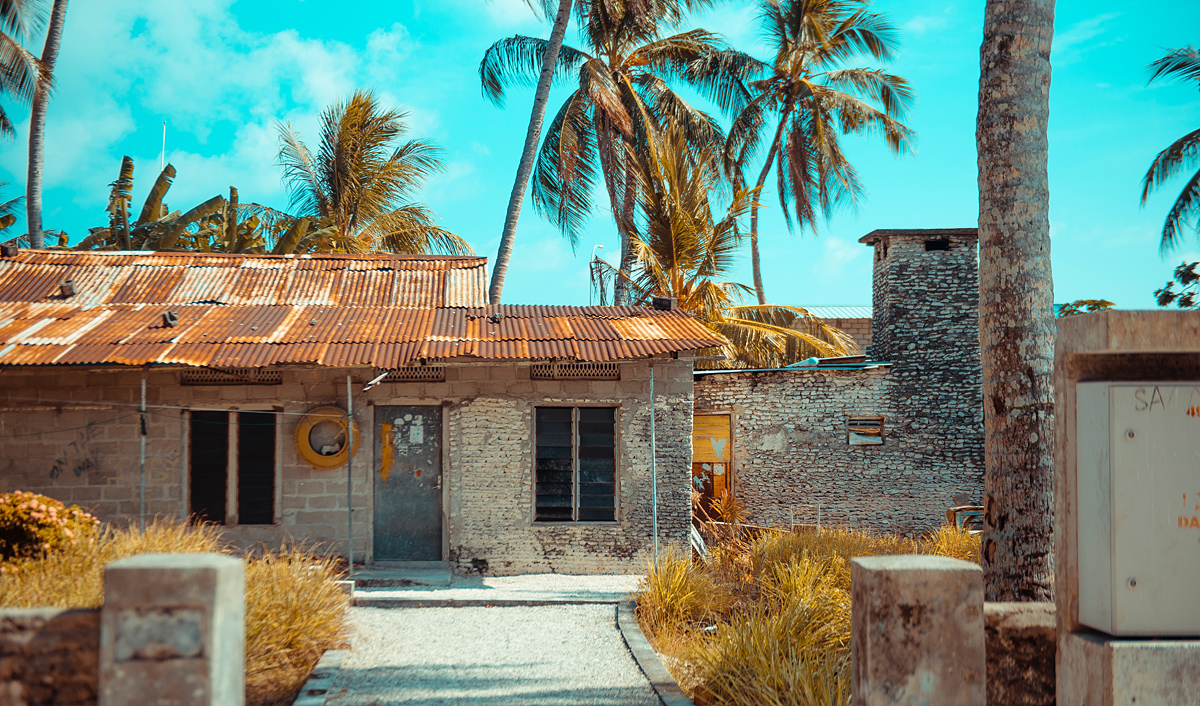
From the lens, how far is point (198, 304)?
412 inches

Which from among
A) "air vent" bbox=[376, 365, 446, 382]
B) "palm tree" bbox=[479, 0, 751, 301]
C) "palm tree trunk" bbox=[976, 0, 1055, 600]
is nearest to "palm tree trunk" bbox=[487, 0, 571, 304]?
"palm tree" bbox=[479, 0, 751, 301]

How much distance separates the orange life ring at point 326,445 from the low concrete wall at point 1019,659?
7503 millimetres

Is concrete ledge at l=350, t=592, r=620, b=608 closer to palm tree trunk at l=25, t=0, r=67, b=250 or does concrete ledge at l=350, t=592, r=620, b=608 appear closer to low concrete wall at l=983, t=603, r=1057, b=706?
low concrete wall at l=983, t=603, r=1057, b=706

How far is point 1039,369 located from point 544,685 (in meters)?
4.19

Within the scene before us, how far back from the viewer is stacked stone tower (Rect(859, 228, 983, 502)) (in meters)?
15.1

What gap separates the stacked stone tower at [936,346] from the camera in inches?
595

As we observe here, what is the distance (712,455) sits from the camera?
584 inches

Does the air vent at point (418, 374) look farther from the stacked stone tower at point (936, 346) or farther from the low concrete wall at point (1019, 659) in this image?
the stacked stone tower at point (936, 346)

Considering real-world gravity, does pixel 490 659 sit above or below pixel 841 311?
below

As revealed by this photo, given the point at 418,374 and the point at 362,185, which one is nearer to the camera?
the point at 418,374

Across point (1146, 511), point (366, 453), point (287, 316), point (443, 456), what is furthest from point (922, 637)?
point (287, 316)

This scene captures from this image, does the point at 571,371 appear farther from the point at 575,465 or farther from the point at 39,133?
the point at 39,133

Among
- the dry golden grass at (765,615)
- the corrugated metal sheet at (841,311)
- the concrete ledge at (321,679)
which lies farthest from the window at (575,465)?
the corrugated metal sheet at (841,311)

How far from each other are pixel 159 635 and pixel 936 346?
1520 cm
